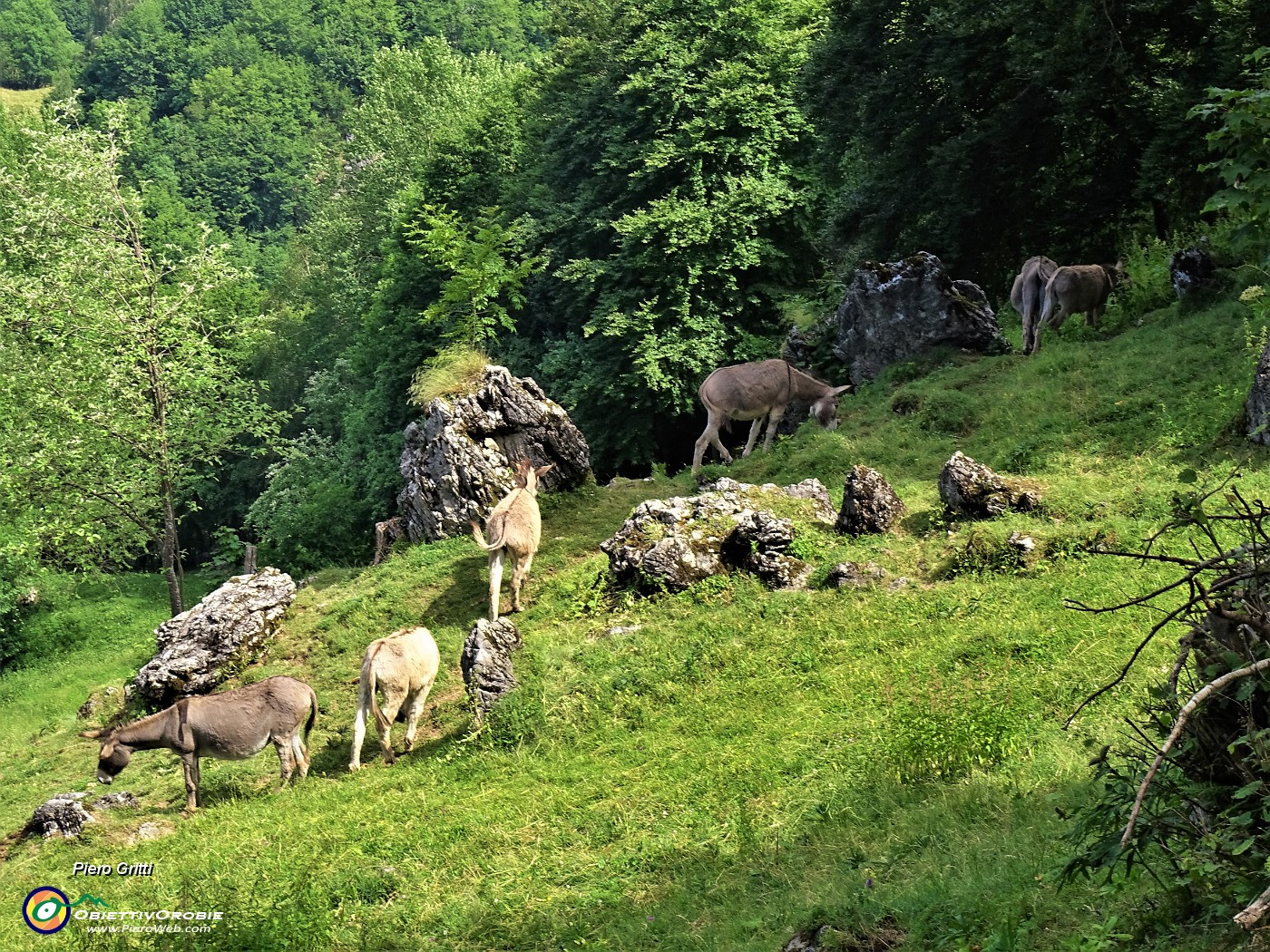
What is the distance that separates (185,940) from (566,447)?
44.4 ft

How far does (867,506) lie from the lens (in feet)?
52.9

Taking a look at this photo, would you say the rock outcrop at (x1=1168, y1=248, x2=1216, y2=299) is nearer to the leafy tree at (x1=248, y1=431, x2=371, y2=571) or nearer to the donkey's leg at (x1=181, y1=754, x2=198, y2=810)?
the leafy tree at (x1=248, y1=431, x2=371, y2=571)

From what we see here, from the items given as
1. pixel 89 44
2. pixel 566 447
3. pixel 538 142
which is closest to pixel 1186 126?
pixel 566 447

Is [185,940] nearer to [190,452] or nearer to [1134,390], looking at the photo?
[1134,390]

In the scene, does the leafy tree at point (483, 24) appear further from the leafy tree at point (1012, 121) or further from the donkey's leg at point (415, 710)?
the donkey's leg at point (415, 710)

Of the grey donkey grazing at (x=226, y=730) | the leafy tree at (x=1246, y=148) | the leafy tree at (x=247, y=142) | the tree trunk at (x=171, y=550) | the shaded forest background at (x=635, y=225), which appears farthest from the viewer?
the leafy tree at (x=247, y=142)

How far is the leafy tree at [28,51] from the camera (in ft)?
497

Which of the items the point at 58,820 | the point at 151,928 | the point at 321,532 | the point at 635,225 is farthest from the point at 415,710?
the point at 635,225

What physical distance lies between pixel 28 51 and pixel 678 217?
155m

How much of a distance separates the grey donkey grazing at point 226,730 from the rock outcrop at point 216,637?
3.45 m

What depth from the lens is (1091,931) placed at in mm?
5816

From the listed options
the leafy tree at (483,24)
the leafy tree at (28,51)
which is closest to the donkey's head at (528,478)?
the leafy tree at (483,24)

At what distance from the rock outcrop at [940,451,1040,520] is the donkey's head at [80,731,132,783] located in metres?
11.2

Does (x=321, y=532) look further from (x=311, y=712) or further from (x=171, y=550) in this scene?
(x=311, y=712)
